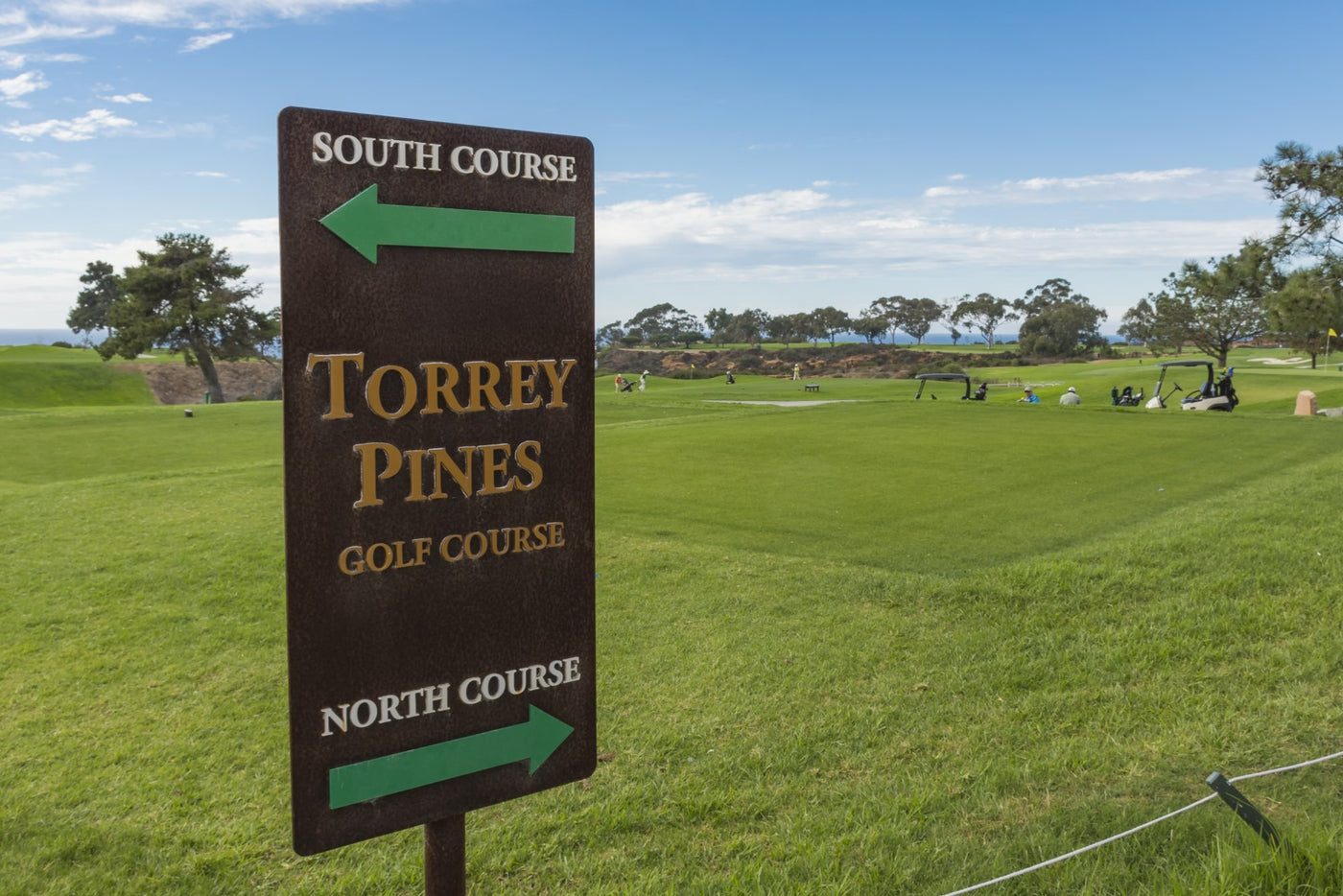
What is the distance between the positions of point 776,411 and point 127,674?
1728 cm

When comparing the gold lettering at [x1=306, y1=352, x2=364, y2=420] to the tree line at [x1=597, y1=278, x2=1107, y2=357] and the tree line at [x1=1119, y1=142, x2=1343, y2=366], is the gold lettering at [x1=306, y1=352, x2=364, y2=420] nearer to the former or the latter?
the tree line at [x1=1119, y1=142, x2=1343, y2=366]

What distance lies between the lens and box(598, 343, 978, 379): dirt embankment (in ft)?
233

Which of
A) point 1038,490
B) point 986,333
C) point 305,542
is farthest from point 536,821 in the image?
point 986,333

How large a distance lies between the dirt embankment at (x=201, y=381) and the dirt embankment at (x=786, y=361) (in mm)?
26606

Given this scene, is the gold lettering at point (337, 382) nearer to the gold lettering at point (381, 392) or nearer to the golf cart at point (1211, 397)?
the gold lettering at point (381, 392)

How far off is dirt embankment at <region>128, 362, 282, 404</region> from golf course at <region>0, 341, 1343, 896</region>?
144ft

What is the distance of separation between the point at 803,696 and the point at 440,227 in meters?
3.31

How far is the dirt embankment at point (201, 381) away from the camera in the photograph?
171 ft

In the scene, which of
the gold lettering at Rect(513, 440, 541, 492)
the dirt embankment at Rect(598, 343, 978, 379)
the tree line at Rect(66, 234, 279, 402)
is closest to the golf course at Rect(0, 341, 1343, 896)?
the gold lettering at Rect(513, 440, 541, 492)

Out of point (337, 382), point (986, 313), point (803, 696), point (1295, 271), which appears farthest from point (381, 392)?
point (986, 313)

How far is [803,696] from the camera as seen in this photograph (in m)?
4.59

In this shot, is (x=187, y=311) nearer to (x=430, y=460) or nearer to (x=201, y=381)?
(x=201, y=381)

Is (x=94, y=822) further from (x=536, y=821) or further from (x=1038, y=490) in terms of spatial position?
(x=1038, y=490)

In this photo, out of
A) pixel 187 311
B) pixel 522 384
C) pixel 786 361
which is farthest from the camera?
pixel 786 361
